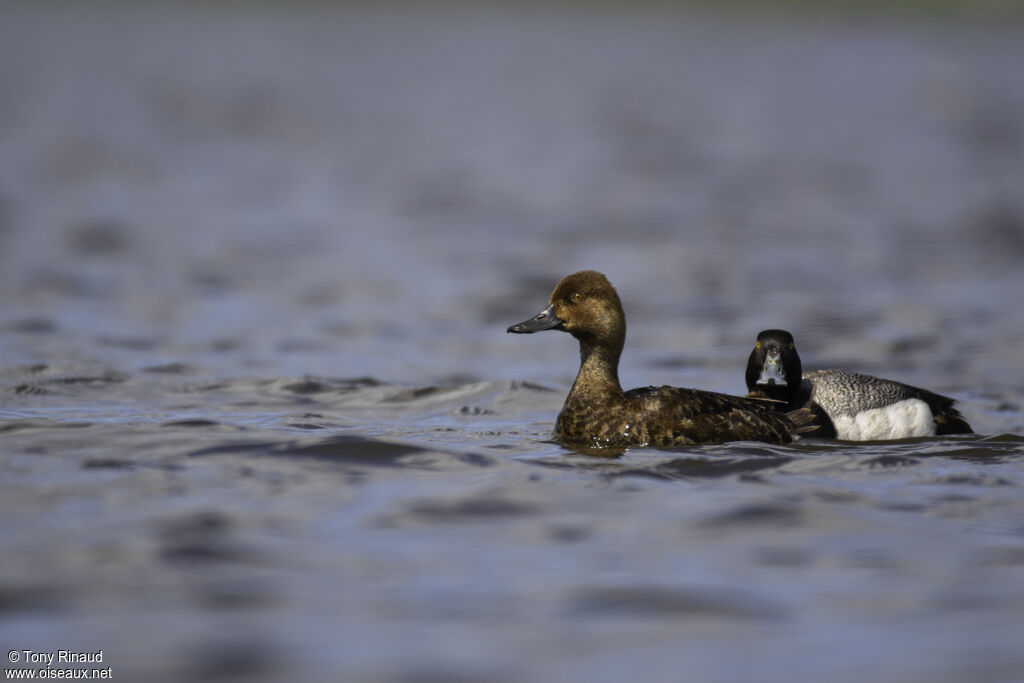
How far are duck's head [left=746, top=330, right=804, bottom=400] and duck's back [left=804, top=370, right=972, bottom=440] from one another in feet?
0.90

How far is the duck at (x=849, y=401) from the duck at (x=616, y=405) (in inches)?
8.3

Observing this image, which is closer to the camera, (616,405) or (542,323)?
(616,405)

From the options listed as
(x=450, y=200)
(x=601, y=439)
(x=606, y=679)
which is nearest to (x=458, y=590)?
(x=606, y=679)

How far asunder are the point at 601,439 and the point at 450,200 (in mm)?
15580

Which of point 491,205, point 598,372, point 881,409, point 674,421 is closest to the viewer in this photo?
point 674,421

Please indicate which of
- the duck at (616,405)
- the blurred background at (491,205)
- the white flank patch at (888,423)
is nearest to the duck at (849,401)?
the white flank patch at (888,423)

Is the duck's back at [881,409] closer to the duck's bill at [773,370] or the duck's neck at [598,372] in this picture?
the duck's bill at [773,370]

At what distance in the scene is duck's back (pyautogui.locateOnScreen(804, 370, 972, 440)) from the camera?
9773 millimetres

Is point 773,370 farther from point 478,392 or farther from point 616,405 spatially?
point 478,392

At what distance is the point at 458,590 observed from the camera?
6.28m

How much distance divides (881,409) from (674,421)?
62.1 inches

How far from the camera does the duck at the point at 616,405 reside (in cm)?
927

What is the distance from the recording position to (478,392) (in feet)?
38.4

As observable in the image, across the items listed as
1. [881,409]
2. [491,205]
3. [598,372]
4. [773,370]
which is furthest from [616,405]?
[491,205]
